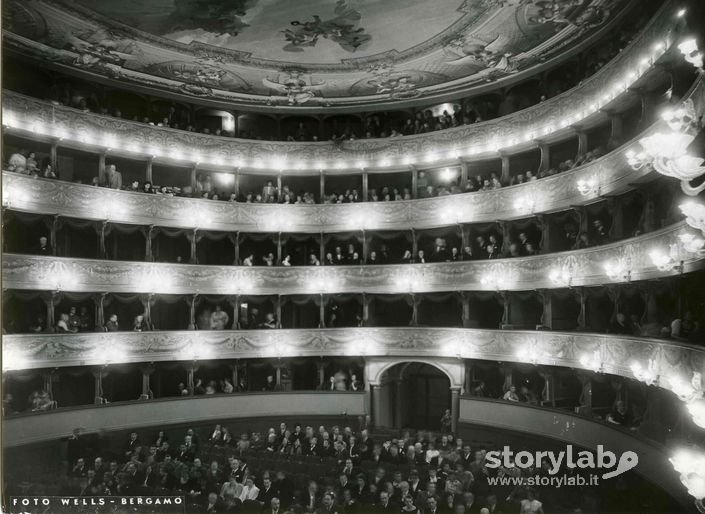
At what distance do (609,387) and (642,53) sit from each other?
37.6ft

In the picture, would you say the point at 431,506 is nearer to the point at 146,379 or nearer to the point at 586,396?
the point at 586,396

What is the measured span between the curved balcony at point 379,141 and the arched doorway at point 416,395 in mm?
9587

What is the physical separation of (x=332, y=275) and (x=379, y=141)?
6.53 meters

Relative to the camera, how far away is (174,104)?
2820 cm

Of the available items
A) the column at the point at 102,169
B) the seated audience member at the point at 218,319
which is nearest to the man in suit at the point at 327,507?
the seated audience member at the point at 218,319

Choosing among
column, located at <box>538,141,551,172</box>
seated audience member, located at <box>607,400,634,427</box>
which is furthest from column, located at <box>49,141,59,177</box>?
seated audience member, located at <box>607,400,634,427</box>

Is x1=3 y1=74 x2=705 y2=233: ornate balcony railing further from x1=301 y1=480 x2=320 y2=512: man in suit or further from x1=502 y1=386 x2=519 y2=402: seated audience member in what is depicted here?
x1=301 y1=480 x2=320 y2=512: man in suit

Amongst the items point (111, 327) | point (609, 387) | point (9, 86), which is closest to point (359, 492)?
point (609, 387)

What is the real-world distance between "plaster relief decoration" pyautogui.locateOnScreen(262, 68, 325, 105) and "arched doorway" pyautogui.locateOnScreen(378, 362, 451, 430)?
1273 cm

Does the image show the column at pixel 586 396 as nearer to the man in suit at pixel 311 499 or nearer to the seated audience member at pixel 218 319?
the man in suit at pixel 311 499

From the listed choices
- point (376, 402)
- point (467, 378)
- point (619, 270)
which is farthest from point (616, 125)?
point (376, 402)

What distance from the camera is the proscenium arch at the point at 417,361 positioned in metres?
26.5

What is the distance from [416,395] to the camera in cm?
2973

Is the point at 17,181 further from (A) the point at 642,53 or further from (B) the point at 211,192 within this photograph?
(A) the point at 642,53
